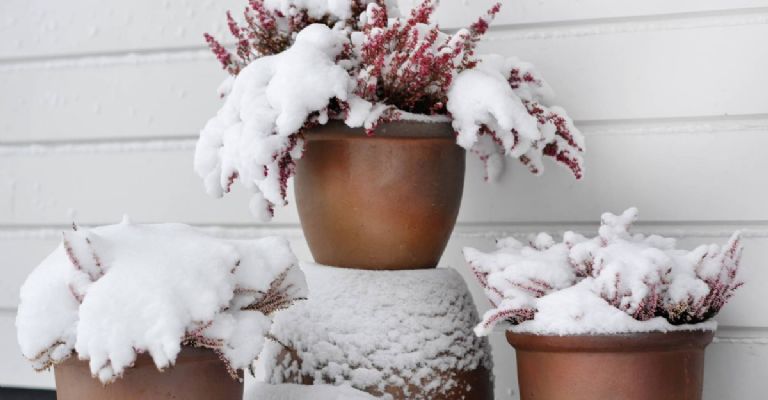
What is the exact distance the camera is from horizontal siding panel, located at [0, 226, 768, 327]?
1.76 meters

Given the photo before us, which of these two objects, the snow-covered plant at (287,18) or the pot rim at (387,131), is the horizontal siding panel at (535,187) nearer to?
the pot rim at (387,131)

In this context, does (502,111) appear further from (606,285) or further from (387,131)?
(606,285)

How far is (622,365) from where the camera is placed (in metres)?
1.41

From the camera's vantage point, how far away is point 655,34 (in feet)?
5.97

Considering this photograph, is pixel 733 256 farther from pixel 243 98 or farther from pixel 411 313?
pixel 243 98

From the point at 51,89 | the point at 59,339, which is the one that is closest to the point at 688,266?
the point at 59,339

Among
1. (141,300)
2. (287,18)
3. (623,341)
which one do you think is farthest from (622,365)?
(287,18)

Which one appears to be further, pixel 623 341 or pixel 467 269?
pixel 467 269

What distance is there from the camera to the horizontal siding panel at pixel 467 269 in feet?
5.78

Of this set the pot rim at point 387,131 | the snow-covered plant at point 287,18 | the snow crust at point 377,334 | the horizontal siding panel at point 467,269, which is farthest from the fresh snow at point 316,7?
the horizontal siding panel at point 467,269

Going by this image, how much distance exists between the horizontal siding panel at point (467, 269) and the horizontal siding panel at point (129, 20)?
0.48 m

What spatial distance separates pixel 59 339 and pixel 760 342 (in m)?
1.35

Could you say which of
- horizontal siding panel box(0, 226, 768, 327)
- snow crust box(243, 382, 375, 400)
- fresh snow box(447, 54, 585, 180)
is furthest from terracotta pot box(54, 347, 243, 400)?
horizontal siding panel box(0, 226, 768, 327)

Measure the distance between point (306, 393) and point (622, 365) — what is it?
543mm
